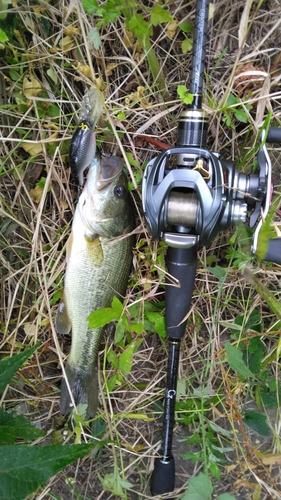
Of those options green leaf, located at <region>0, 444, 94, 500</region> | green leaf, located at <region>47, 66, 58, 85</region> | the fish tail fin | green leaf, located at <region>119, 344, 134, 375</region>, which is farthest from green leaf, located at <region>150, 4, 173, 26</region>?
green leaf, located at <region>0, 444, 94, 500</region>

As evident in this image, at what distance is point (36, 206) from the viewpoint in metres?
1.92

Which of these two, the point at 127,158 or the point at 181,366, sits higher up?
the point at 127,158

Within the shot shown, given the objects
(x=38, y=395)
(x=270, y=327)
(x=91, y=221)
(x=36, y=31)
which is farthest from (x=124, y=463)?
(x=36, y=31)

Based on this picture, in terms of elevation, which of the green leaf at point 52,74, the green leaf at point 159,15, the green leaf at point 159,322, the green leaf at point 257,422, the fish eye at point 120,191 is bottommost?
the green leaf at point 257,422

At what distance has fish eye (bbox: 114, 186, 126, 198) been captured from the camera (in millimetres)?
1634

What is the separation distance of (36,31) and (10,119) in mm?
385

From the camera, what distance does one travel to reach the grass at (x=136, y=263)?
5.83ft

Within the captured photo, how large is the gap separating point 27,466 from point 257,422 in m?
1.04

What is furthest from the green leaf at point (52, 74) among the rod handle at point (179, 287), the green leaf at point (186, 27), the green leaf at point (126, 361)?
the green leaf at point (126, 361)

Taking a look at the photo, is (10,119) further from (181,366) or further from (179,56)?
(181,366)

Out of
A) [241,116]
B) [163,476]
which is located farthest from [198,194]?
[163,476]

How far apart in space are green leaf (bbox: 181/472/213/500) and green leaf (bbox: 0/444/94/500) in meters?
0.43

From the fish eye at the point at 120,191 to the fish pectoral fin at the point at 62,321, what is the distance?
56 centimetres

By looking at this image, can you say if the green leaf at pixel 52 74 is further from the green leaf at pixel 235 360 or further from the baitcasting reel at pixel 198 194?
the green leaf at pixel 235 360
